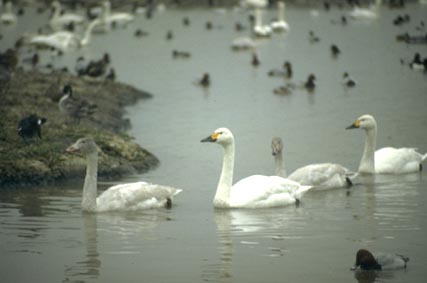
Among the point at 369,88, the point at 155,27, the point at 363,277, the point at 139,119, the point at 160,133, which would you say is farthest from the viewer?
the point at 155,27

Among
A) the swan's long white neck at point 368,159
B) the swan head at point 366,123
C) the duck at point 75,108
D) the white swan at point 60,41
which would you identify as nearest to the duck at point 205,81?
the white swan at point 60,41

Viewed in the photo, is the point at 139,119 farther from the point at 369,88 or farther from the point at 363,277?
the point at 363,277

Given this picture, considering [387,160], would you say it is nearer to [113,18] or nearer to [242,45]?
[242,45]

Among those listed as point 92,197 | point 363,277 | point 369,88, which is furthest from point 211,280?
point 369,88

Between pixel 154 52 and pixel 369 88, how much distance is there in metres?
14.3

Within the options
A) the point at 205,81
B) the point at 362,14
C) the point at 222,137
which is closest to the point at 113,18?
the point at 362,14

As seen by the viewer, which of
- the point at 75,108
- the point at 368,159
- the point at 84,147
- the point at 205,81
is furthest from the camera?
the point at 205,81

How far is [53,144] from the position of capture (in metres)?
19.8

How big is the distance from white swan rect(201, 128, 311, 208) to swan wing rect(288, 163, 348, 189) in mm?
964

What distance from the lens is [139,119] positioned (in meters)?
27.1

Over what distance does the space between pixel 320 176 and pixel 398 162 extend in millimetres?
2052

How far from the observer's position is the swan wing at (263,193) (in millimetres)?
17047

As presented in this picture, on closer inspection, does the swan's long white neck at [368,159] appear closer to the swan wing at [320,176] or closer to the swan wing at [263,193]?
the swan wing at [320,176]

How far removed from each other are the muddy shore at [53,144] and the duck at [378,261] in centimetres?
707
